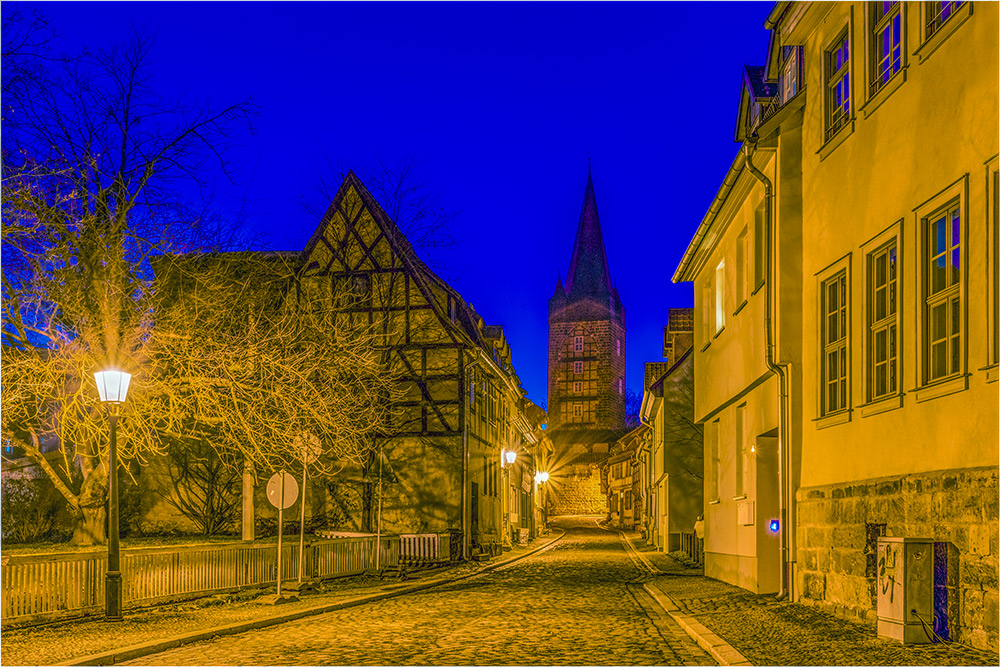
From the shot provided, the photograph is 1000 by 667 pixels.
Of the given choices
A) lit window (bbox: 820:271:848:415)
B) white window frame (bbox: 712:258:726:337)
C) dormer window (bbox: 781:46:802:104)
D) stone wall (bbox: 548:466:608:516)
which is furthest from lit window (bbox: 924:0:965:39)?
stone wall (bbox: 548:466:608:516)

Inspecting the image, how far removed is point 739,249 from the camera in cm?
1802

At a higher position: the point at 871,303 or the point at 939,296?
the point at 871,303

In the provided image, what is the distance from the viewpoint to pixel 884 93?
1103 centimetres

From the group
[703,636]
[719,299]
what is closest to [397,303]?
[719,299]

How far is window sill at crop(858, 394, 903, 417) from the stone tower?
107 meters

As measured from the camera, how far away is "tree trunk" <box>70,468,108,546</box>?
17156 mm

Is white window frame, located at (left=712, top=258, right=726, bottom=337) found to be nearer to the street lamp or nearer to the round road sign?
the round road sign

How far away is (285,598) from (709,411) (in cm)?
946

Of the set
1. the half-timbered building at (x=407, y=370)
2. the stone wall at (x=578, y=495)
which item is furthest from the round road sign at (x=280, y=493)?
the stone wall at (x=578, y=495)

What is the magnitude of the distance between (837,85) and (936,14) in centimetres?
298

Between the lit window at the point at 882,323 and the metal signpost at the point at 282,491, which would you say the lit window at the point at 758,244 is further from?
the metal signpost at the point at 282,491

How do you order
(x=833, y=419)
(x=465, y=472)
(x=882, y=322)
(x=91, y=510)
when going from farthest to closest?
(x=465, y=472), (x=91, y=510), (x=833, y=419), (x=882, y=322)

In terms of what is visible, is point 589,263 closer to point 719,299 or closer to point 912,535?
point 719,299

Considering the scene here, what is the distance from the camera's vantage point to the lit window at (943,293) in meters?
9.40
